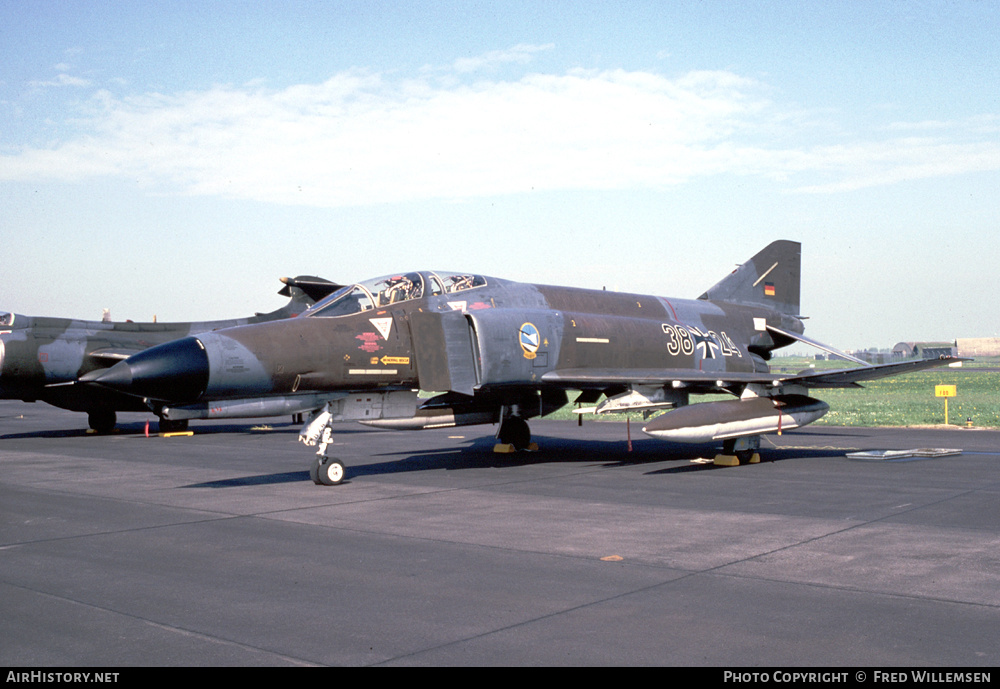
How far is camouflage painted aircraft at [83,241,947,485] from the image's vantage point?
36.4ft

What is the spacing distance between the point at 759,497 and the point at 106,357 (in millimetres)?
17175

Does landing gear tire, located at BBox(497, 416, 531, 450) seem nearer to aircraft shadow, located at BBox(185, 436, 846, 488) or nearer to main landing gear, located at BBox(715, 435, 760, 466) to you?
aircraft shadow, located at BBox(185, 436, 846, 488)

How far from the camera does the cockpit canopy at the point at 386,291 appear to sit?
1269 centimetres

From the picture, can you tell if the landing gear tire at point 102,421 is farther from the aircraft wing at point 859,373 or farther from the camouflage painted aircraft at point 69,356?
the aircraft wing at point 859,373

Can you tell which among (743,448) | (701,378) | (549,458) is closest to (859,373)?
(743,448)

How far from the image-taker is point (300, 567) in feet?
23.3

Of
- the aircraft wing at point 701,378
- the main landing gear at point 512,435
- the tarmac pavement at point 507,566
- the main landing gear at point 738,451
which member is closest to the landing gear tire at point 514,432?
the main landing gear at point 512,435

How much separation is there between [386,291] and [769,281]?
11.3 metres

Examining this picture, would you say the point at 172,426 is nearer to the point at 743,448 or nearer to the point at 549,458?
the point at 549,458

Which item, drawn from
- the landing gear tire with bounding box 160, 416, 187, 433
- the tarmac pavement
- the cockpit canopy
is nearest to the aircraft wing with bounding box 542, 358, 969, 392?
the tarmac pavement

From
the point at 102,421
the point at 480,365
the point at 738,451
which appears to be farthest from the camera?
the point at 102,421

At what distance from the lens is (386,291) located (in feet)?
43.3

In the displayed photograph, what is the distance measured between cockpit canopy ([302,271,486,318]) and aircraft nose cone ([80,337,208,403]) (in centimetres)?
222

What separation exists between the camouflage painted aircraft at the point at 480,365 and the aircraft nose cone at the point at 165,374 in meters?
0.02
